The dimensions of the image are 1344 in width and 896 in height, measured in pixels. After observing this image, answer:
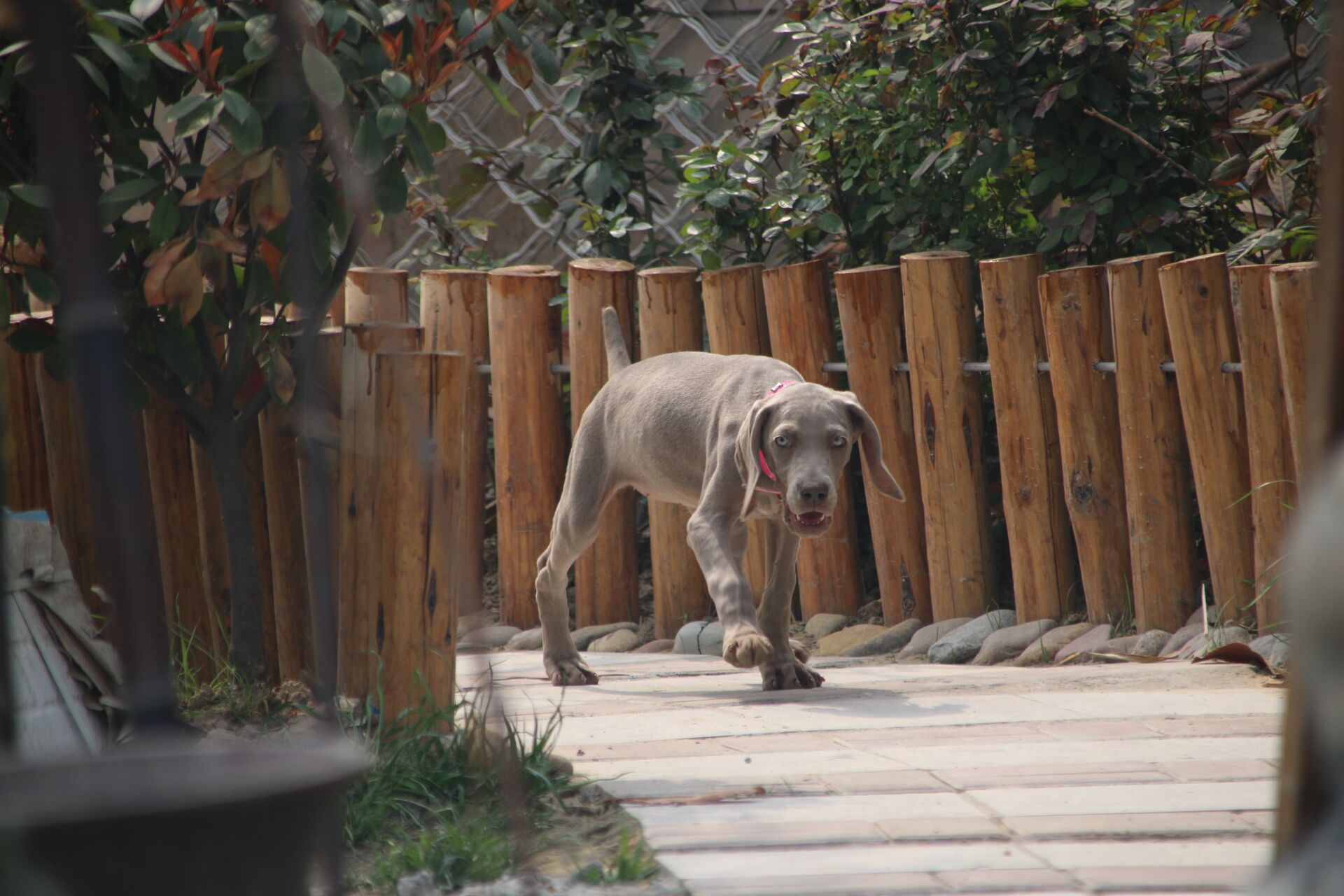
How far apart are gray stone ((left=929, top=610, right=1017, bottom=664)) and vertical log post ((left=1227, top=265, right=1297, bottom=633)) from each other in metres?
1.18

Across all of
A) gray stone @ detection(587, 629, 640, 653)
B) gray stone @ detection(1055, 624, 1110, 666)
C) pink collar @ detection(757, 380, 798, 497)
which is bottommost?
gray stone @ detection(587, 629, 640, 653)

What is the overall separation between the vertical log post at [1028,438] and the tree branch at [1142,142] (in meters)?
0.69

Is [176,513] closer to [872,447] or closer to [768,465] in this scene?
[768,465]

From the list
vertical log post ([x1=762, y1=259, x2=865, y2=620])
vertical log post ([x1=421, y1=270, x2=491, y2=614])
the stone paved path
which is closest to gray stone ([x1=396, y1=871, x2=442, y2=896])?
the stone paved path

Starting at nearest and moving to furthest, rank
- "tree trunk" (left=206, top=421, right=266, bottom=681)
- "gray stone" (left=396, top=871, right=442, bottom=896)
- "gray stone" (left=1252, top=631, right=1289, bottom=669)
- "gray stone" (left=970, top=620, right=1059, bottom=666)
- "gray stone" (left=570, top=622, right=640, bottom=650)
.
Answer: "gray stone" (left=396, top=871, right=442, bottom=896)
"tree trunk" (left=206, top=421, right=266, bottom=681)
"gray stone" (left=1252, top=631, right=1289, bottom=669)
"gray stone" (left=970, top=620, right=1059, bottom=666)
"gray stone" (left=570, top=622, right=640, bottom=650)

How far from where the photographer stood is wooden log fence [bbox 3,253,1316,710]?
11.3 ft

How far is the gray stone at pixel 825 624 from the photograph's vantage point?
6223mm

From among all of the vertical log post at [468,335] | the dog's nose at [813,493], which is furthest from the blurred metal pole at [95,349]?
the vertical log post at [468,335]

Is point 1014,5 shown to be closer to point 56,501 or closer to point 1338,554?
point 56,501

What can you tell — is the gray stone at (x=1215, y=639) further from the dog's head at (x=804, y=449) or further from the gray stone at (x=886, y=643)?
the gray stone at (x=886, y=643)

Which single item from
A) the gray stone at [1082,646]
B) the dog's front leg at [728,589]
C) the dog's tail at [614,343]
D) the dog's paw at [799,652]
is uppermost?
the dog's tail at [614,343]

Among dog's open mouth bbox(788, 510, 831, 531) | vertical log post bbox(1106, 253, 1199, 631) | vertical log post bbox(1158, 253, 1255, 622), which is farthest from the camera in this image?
vertical log post bbox(1106, 253, 1199, 631)

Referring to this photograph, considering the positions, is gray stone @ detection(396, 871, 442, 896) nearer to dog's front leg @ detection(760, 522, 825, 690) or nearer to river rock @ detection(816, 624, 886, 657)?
dog's front leg @ detection(760, 522, 825, 690)

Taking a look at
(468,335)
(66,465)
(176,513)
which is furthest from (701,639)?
(66,465)
